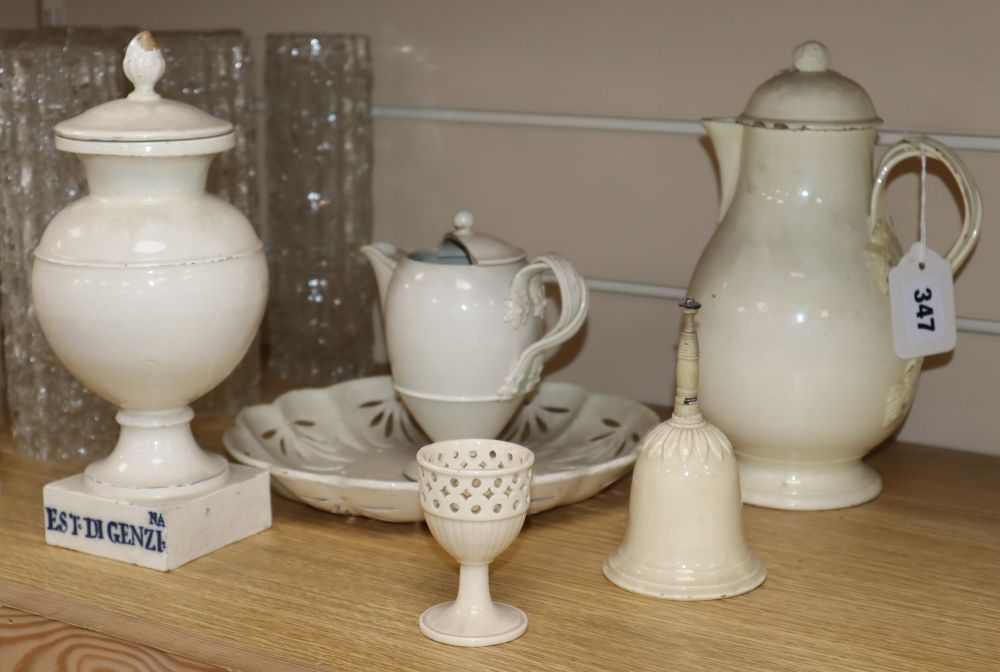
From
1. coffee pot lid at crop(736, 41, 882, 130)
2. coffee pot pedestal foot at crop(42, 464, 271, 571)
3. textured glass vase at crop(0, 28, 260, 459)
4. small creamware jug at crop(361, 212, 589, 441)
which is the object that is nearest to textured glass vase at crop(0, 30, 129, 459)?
textured glass vase at crop(0, 28, 260, 459)

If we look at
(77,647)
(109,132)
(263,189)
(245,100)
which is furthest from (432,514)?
(263,189)

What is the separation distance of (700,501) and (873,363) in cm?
22

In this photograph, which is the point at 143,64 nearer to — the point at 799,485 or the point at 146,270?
the point at 146,270

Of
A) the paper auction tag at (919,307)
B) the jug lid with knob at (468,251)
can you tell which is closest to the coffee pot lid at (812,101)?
the paper auction tag at (919,307)

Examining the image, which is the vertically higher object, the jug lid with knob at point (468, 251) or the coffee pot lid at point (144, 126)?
the coffee pot lid at point (144, 126)

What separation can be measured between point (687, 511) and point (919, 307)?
0.28 meters

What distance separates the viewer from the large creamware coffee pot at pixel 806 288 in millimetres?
995

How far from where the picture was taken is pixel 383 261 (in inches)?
43.2

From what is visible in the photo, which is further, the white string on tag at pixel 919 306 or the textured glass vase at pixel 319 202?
the textured glass vase at pixel 319 202

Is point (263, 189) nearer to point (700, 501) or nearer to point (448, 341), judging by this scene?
point (448, 341)

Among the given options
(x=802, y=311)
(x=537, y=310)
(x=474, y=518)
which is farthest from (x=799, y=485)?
(x=474, y=518)

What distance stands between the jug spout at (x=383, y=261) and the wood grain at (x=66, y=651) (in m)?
0.38

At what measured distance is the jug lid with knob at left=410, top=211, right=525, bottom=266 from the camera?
1031 millimetres

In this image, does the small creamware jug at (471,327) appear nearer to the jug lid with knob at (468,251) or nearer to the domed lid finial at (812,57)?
the jug lid with knob at (468,251)
